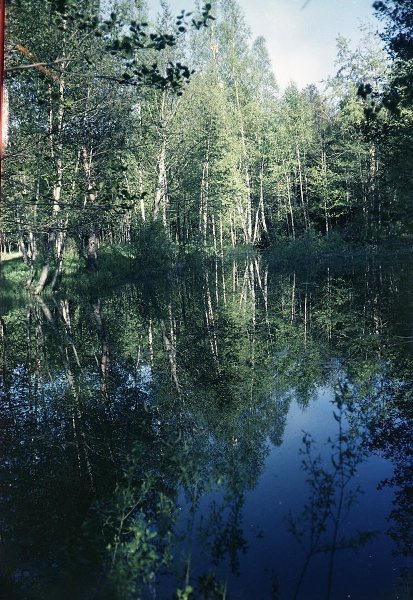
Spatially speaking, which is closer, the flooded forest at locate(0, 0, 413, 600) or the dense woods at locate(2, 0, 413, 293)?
the flooded forest at locate(0, 0, 413, 600)

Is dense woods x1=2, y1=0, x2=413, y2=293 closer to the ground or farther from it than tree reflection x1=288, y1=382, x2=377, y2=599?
farther from it

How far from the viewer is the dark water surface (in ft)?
14.5

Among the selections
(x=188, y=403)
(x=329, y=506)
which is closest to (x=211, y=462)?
(x=329, y=506)

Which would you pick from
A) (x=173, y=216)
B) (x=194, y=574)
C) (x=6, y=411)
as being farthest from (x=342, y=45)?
(x=194, y=574)

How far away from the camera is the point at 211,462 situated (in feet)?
21.5

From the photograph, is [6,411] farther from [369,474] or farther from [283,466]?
[369,474]

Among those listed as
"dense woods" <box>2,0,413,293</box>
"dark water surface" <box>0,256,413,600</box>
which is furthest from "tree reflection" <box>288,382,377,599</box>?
"dense woods" <box>2,0,413,293</box>

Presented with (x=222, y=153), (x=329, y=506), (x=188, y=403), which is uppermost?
(x=222, y=153)

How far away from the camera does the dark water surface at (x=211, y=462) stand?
4.41 meters

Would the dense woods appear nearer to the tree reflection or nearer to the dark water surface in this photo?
the dark water surface

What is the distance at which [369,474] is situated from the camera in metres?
6.22

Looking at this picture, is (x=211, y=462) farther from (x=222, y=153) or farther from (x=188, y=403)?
(x=222, y=153)

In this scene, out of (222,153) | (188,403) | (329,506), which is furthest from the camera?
(222,153)

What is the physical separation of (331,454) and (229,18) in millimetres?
54541
